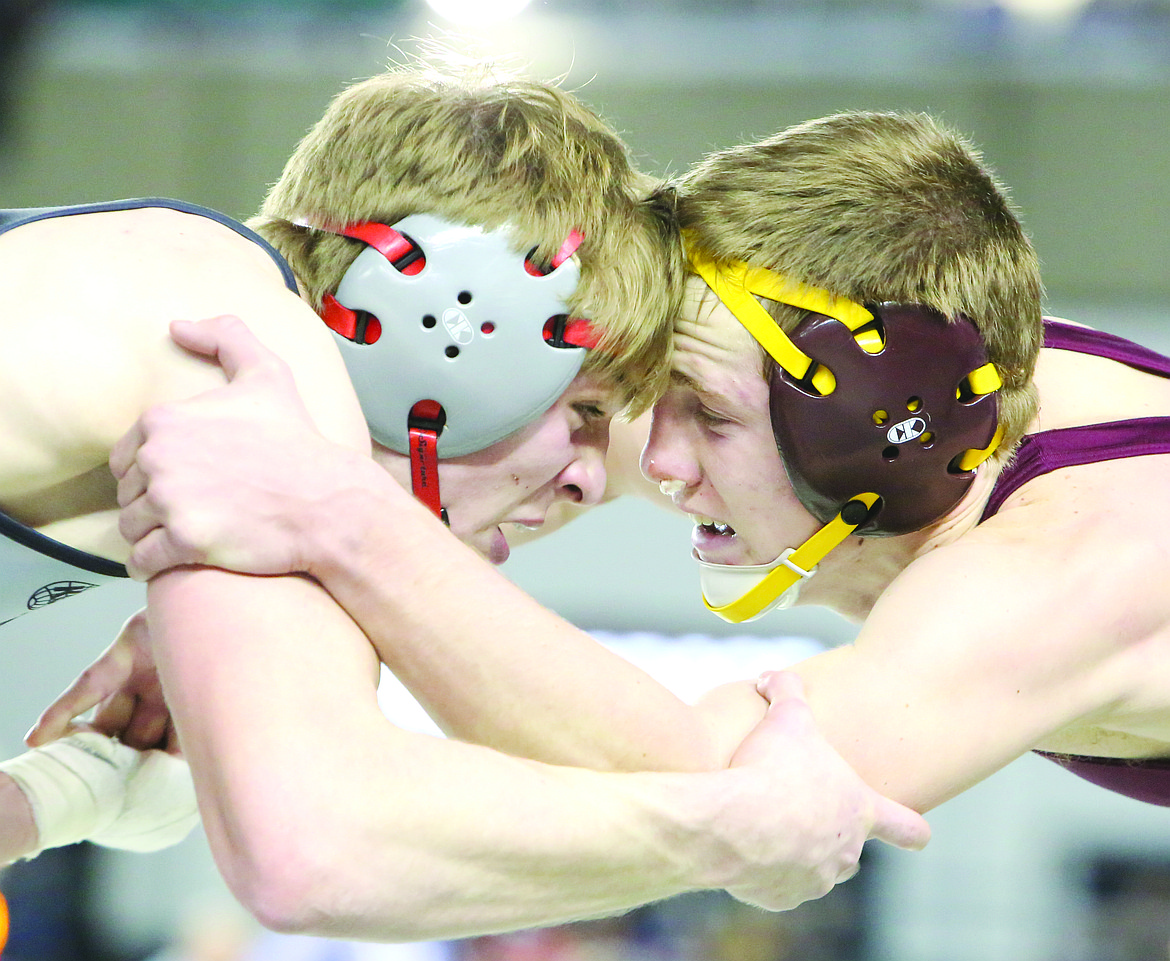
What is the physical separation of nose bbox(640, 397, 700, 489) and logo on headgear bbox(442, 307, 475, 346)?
2.03ft

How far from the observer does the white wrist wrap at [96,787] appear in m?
2.46

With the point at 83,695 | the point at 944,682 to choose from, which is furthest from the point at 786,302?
the point at 83,695

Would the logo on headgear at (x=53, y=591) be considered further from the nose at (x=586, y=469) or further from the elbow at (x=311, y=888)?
the nose at (x=586, y=469)

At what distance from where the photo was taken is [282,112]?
29.5 ft

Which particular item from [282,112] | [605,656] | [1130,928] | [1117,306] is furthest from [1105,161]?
[605,656]

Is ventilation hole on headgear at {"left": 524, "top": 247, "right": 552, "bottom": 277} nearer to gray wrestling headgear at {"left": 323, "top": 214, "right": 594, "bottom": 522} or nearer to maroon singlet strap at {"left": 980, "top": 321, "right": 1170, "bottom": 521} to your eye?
gray wrestling headgear at {"left": 323, "top": 214, "right": 594, "bottom": 522}

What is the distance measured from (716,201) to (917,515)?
2.49 feet

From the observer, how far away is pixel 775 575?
110 inches

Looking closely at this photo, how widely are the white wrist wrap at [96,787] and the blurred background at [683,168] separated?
5643 millimetres

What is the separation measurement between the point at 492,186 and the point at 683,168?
6.62 m

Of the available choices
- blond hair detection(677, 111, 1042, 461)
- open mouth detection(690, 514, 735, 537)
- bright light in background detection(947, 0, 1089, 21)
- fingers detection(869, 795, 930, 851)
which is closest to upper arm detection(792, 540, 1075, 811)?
fingers detection(869, 795, 930, 851)

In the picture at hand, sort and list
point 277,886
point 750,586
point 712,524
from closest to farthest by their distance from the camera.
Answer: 1. point 277,886
2. point 750,586
3. point 712,524

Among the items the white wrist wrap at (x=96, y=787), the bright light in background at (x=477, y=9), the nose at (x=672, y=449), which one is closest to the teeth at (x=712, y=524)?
the nose at (x=672, y=449)

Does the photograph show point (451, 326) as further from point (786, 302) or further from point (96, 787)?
point (96, 787)
